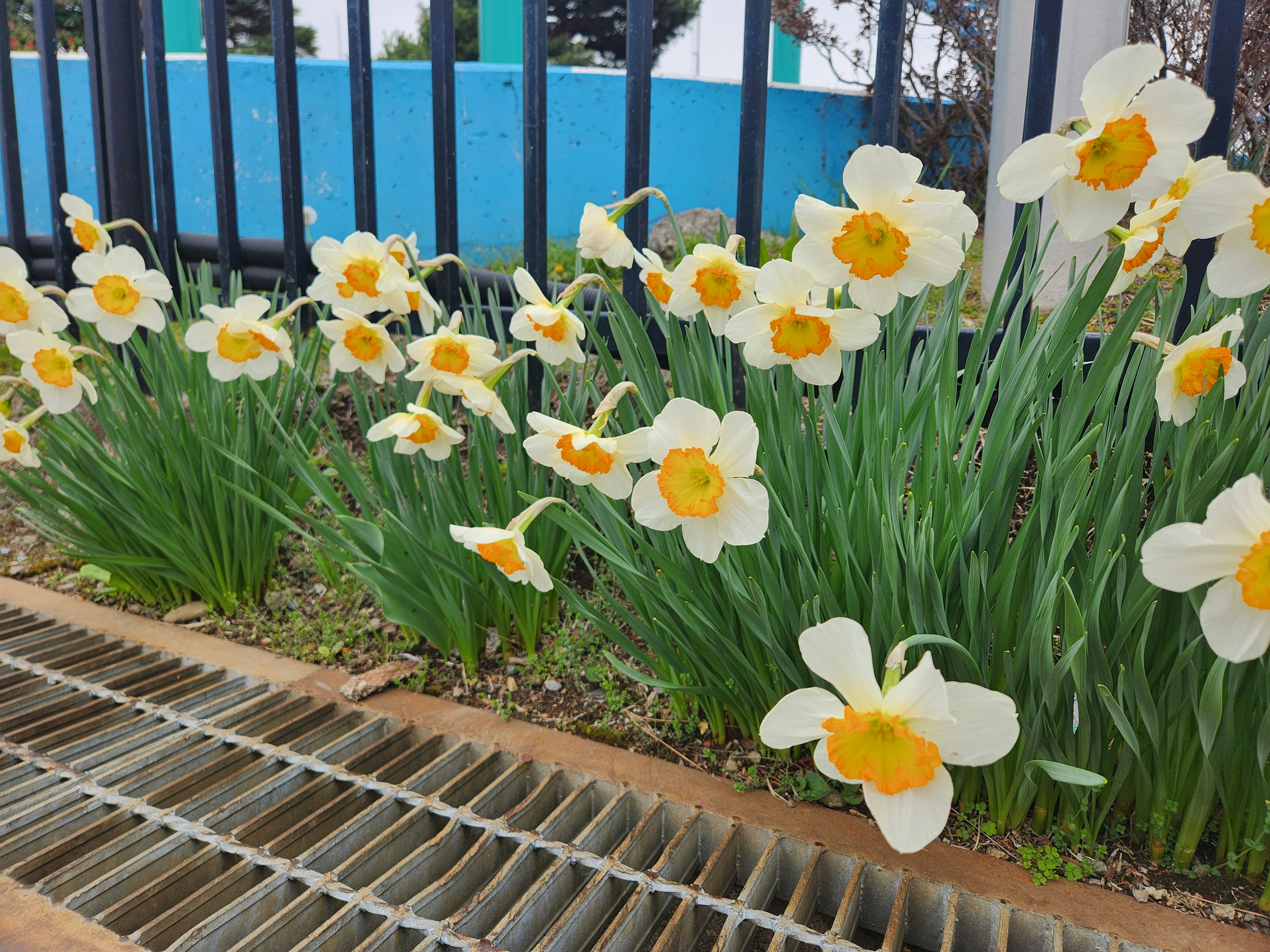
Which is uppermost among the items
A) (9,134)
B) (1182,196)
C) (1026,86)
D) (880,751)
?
(1026,86)

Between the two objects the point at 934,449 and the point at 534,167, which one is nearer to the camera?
the point at 934,449

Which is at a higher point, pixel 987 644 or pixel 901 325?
pixel 901 325

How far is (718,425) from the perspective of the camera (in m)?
0.98

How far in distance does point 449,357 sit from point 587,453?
44 centimetres

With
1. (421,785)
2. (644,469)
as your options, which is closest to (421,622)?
(421,785)

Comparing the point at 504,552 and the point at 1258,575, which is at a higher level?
the point at 1258,575

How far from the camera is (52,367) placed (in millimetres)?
1750

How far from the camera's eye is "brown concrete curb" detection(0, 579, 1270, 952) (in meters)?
1.02

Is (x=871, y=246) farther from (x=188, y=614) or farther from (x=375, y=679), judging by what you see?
(x=188, y=614)

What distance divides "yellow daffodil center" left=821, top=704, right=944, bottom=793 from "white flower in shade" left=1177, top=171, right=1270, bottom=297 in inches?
21.9

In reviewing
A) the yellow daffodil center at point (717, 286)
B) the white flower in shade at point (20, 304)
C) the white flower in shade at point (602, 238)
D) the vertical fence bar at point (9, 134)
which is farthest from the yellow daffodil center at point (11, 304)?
the vertical fence bar at point (9, 134)

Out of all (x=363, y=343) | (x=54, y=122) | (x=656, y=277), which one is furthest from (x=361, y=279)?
(x=54, y=122)

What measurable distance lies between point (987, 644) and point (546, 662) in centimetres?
92

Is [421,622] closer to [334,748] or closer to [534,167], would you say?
[334,748]
